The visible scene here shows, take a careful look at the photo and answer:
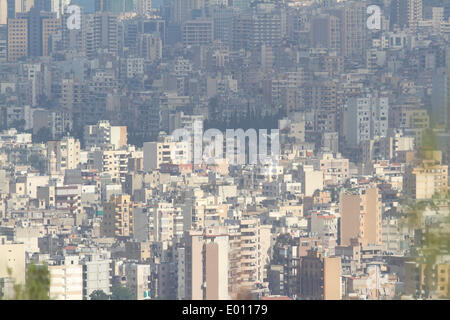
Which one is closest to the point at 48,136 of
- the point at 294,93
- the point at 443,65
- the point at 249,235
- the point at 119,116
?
the point at 119,116

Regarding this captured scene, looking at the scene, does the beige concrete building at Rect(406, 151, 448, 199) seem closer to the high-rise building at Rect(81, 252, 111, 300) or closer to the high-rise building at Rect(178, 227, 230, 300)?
the high-rise building at Rect(178, 227, 230, 300)

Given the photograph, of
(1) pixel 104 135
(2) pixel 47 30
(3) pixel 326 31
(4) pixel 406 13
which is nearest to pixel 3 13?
(2) pixel 47 30

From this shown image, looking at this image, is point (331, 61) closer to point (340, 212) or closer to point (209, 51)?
point (209, 51)

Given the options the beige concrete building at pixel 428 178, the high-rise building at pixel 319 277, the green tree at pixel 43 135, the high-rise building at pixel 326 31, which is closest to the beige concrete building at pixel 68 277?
the high-rise building at pixel 319 277

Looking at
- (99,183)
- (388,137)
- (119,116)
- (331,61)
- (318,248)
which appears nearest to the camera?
(318,248)

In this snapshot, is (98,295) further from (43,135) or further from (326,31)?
(326,31)

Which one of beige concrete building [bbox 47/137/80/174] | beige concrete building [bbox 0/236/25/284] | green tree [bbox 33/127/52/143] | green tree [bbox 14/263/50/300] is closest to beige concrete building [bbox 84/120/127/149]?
beige concrete building [bbox 47/137/80/174]
